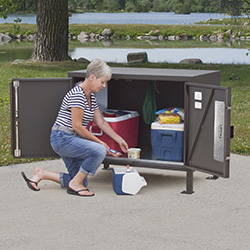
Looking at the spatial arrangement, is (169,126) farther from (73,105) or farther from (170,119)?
(73,105)

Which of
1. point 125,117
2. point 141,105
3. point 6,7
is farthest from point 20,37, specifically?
point 125,117

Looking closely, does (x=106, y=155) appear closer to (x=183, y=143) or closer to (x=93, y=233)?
(x=183, y=143)

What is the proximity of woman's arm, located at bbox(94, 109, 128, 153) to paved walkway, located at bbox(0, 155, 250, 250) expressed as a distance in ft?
1.53

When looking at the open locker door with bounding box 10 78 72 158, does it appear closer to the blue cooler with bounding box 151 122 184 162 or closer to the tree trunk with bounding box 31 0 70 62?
the blue cooler with bounding box 151 122 184 162

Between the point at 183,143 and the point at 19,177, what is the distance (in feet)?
5.86

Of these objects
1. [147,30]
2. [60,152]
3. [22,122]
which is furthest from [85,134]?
[147,30]

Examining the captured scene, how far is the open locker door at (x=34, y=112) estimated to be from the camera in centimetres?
677

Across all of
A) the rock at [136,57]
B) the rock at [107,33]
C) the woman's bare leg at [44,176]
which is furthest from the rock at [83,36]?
the woman's bare leg at [44,176]

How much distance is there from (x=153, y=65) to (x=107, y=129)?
12.9m

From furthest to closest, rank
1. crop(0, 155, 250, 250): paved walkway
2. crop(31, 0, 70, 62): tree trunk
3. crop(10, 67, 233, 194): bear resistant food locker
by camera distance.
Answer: crop(31, 0, 70, 62): tree trunk
crop(10, 67, 233, 194): bear resistant food locker
crop(0, 155, 250, 250): paved walkway

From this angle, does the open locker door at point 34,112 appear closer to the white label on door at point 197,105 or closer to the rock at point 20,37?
the white label on door at point 197,105

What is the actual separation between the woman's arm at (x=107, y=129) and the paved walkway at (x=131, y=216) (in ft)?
1.53

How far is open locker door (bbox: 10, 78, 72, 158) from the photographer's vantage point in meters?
6.77

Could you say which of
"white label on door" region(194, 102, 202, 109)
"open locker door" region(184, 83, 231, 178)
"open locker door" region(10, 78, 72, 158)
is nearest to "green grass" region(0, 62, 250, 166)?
"open locker door" region(10, 78, 72, 158)
